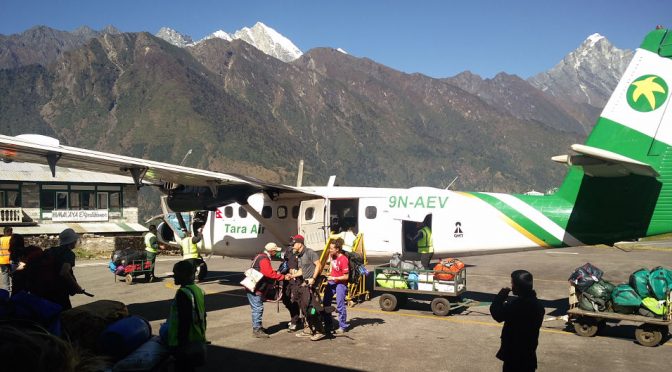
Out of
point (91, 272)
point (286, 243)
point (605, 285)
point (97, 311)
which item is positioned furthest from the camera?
point (91, 272)

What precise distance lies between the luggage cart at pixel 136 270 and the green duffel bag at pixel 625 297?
14840 mm

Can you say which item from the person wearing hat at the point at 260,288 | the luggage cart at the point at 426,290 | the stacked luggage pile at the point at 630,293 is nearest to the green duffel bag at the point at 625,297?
the stacked luggage pile at the point at 630,293

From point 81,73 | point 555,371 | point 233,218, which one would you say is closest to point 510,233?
point 555,371

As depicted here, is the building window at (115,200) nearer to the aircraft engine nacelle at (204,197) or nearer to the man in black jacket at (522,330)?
the aircraft engine nacelle at (204,197)

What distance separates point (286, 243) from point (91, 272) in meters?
10.6

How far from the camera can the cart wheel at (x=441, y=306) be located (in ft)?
40.2

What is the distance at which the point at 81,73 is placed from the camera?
6284 inches

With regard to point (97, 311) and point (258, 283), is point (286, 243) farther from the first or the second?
point (97, 311)

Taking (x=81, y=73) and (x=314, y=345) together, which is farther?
(x=81, y=73)

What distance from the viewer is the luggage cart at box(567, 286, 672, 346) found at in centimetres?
960

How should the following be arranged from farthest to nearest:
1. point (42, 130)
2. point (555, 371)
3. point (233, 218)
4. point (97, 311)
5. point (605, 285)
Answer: point (42, 130) < point (233, 218) < point (605, 285) < point (555, 371) < point (97, 311)

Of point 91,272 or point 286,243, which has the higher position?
point 286,243

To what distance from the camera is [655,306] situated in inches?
382

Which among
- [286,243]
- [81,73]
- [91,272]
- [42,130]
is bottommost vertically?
[91,272]
